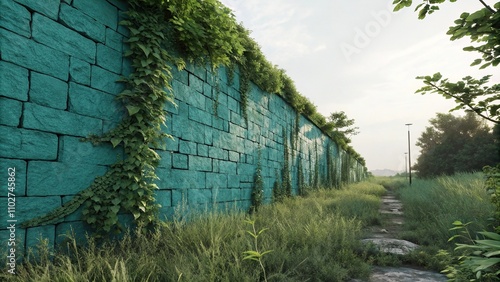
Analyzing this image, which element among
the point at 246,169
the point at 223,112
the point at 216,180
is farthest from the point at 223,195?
the point at 223,112

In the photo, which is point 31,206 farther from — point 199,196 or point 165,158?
point 199,196

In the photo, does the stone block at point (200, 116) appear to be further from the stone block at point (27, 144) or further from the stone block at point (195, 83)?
the stone block at point (27, 144)

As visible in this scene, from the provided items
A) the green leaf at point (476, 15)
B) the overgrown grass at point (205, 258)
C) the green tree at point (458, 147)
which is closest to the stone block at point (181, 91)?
the overgrown grass at point (205, 258)

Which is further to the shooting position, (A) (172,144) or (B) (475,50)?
(A) (172,144)

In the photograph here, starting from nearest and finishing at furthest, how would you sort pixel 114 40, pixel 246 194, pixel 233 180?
1. pixel 114 40
2. pixel 233 180
3. pixel 246 194

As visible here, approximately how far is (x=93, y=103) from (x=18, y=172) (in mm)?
878

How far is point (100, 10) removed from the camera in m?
2.79

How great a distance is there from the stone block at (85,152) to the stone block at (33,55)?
0.59 metres

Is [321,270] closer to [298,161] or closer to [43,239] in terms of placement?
[43,239]

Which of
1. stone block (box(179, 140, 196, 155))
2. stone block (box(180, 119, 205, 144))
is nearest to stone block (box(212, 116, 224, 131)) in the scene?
stone block (box(180, 119, 205, 144))

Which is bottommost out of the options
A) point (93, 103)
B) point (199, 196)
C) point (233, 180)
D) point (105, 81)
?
point (199, 196)

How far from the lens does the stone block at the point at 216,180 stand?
4395mm

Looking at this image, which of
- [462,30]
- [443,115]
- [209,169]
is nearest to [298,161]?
[209,169]

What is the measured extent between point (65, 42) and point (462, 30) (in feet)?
9.88
